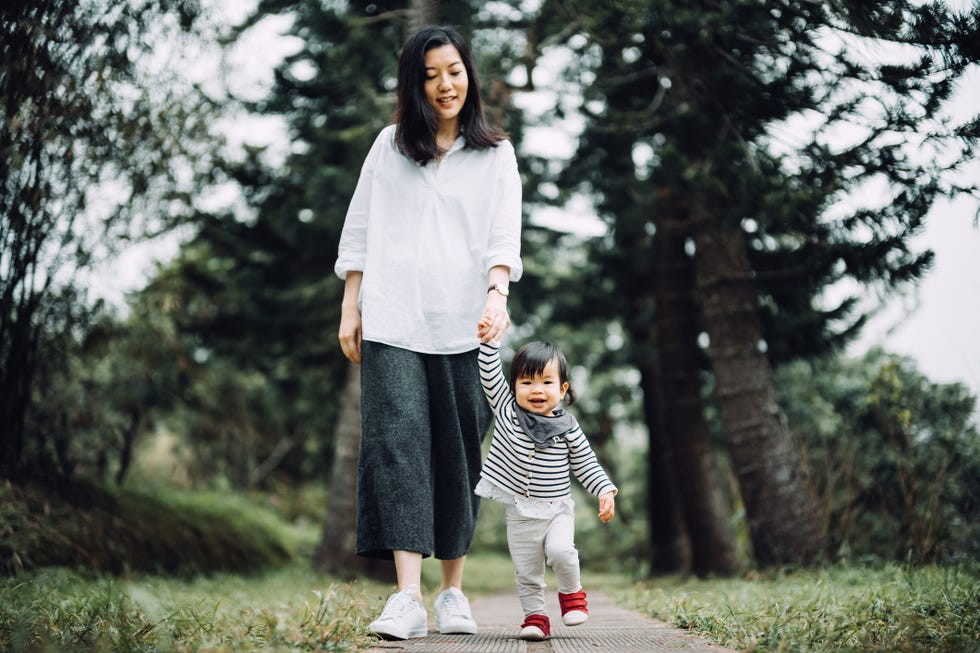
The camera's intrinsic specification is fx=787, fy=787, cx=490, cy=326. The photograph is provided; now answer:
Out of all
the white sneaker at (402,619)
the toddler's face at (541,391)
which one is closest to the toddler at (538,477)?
the toddler's face at (541,391)

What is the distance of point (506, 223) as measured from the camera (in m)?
2.81

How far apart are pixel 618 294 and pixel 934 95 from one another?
4851 millimetres

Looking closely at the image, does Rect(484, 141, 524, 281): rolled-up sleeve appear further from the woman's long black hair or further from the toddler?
the toddler

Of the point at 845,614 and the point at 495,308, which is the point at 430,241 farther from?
the point at 845,614

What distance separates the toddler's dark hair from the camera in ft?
8.53

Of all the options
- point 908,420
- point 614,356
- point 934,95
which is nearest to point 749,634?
point 934,95

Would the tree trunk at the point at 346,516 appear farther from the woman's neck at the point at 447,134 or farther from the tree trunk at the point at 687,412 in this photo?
the woman's neck at the point at 447,134

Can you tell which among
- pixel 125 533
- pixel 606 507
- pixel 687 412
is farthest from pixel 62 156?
pixel 687 412

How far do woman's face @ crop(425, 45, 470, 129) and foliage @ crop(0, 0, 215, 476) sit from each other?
2.03 meters

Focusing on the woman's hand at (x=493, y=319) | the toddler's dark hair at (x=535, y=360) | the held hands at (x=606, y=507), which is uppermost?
the woman's hand at (x=493, y=319)

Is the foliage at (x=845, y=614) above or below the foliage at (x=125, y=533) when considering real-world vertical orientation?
below

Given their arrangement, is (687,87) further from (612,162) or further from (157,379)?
(157,379)

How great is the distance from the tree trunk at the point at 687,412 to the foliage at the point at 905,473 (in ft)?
2.95

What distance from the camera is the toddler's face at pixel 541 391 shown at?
2.61 metres
